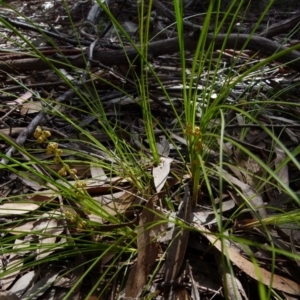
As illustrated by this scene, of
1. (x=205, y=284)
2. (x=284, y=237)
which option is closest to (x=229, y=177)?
(x=284, y=237)

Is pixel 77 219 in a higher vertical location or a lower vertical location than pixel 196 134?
lower

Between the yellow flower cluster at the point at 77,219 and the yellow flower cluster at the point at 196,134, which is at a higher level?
the yellow flower cluster at the point at 196,134

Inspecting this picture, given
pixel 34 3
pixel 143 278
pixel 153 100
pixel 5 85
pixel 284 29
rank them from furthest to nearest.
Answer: pixel 34 3 → pixel 284 29 → pixel 5 85 → pixel 153 100 → pixel 143 278

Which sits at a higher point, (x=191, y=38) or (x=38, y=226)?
(x=191, y=38)

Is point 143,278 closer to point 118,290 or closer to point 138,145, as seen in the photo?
point 118,290

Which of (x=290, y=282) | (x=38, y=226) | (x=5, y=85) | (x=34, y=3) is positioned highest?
(x=34, y=3)

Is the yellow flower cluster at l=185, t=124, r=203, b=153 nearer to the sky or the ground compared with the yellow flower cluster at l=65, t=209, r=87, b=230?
nearer to the sky

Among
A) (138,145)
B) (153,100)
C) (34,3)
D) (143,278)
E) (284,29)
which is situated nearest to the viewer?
(143,278)

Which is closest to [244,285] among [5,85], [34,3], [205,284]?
[205,284]

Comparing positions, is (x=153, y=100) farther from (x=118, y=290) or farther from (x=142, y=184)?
(x=118, y=290)

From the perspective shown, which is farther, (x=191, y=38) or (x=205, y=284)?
(x=191, y=38)
